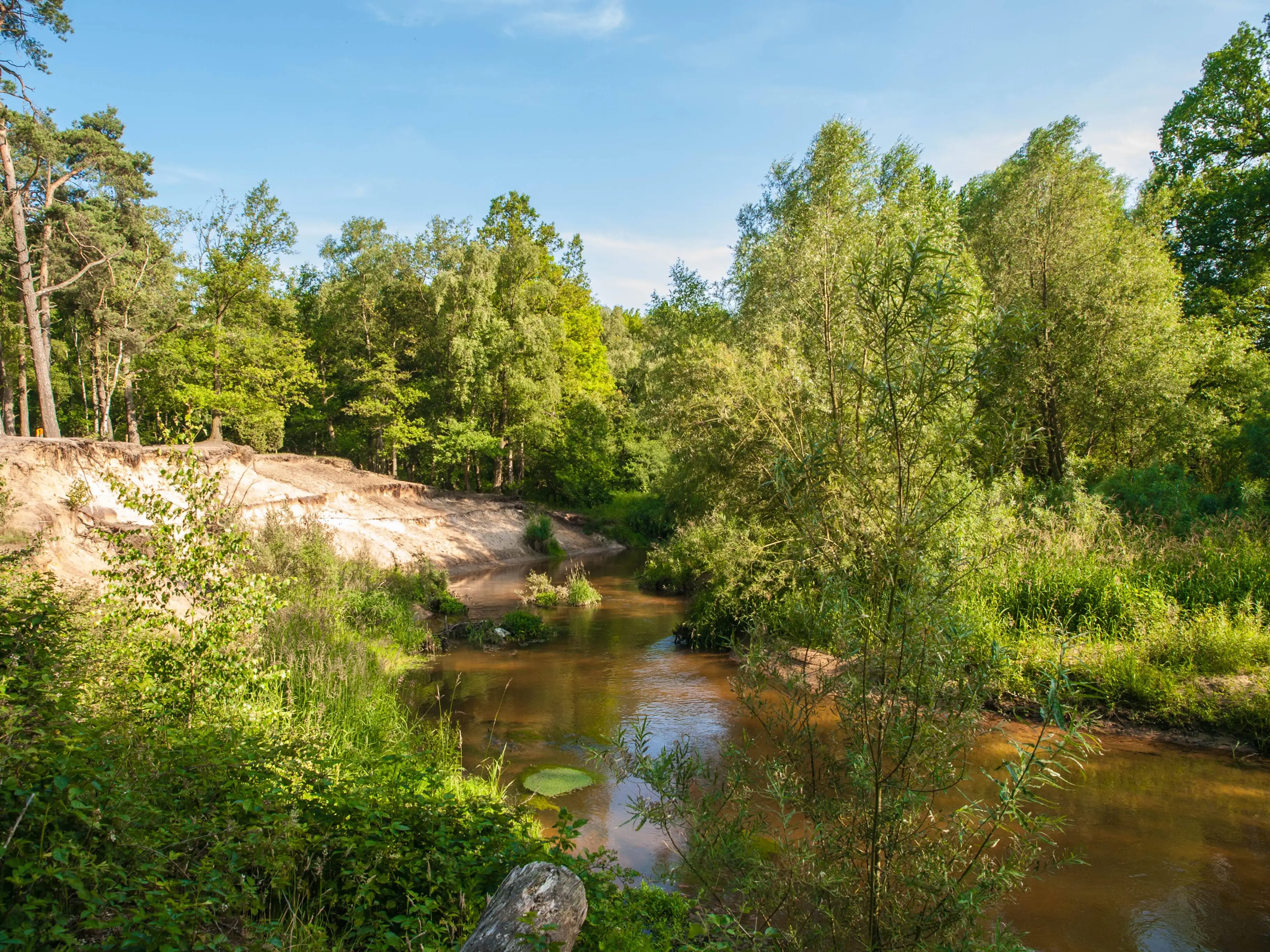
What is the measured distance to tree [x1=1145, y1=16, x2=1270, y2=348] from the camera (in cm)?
2298

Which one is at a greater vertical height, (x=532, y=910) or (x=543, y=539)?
(x=532, y=910)

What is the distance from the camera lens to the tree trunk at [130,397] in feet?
102

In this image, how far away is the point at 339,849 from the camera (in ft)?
13.2

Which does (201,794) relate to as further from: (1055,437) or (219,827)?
(1055,437)

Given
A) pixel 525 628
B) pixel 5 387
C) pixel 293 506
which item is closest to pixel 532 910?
pixel 525 628

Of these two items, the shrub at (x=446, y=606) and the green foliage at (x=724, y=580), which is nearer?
the green foliage at (x=724, y=580)

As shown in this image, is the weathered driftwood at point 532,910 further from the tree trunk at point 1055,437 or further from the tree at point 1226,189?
the tree at point 1226,189

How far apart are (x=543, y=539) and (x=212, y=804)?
27750 millimetres

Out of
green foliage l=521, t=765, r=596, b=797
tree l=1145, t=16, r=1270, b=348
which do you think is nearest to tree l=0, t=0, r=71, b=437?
green foliage l=521, t=765, r=596, b=797

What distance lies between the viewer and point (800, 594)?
5.61 m

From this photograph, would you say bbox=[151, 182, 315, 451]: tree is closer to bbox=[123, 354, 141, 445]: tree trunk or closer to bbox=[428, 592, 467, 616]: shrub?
bbox=[123, 354, 141, 445]: tree trunk

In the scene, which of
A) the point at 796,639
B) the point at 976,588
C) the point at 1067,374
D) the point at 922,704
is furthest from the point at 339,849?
the point at 1067,374

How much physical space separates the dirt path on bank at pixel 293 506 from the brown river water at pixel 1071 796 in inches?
181

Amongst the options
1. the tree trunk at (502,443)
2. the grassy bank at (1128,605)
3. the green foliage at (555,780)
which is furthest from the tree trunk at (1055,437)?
the tree trunk at (502,443)
